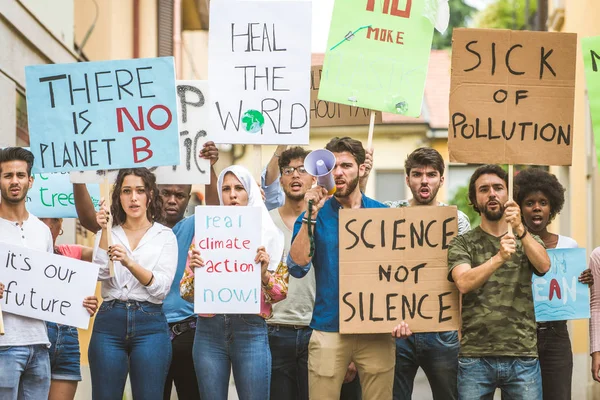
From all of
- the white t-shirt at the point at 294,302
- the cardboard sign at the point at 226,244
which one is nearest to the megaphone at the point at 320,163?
the cardboard sign at the point at 226,244

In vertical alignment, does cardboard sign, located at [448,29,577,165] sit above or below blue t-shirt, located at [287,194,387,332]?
above

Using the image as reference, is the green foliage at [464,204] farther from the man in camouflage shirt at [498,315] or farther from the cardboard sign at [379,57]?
the man in camouflage shirt at [498,315]

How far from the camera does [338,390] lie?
6168mm

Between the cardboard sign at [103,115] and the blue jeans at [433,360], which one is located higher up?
the cardboard sign at [103,115]

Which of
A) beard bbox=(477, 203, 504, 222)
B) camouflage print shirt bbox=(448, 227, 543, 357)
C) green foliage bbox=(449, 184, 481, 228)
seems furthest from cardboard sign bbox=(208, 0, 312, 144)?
green foliage bbox=(449, 184, 481, 228)

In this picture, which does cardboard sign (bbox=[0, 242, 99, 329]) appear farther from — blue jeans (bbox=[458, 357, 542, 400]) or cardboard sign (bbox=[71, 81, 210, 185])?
blue jeans (bbox=[458, 357, 542, 400])

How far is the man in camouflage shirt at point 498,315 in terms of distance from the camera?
5922 millimetres

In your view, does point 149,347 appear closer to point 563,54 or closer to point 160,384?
point 160,384

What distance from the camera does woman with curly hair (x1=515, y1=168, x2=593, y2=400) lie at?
21.5ft

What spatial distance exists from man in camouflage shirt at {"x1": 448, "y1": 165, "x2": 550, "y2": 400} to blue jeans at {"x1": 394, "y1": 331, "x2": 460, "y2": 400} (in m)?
0.64

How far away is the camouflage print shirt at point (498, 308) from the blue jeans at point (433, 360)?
662mm

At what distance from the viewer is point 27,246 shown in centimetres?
629

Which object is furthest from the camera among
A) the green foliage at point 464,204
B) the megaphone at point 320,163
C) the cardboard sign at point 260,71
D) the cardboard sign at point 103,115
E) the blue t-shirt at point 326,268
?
the green foliage at point 464,204

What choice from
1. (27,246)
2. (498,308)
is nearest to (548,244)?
(498,308)
